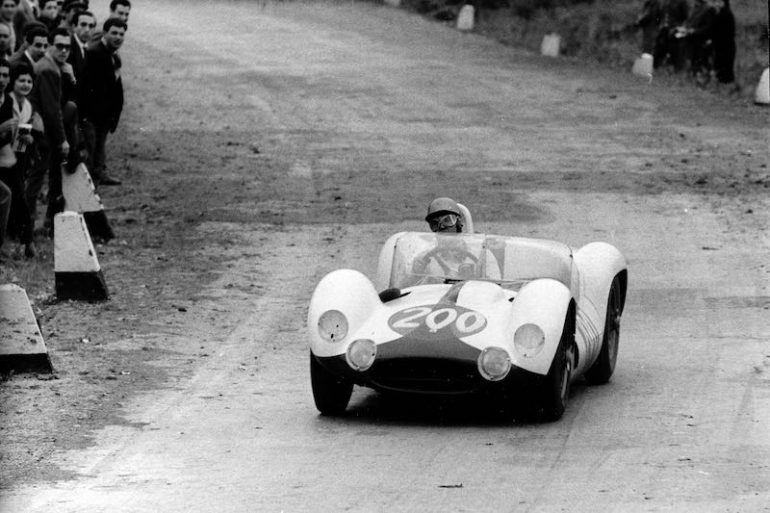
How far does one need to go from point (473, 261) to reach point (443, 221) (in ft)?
1.48

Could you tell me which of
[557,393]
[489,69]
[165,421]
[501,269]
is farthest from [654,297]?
[489,69]

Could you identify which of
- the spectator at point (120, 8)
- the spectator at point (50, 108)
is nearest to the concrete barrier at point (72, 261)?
the spectator at point (50, 108)

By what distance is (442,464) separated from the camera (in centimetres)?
871

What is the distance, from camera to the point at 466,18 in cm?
3862

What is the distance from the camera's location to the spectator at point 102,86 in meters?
18.4

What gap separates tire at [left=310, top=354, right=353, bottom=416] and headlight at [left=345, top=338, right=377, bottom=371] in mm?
176

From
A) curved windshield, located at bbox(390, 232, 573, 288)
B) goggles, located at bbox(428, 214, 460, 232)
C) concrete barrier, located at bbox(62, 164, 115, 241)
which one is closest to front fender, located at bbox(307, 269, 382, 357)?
curved windshield, located at bbox(390, 232, 573, 288)

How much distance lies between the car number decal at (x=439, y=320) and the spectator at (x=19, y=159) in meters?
6.40

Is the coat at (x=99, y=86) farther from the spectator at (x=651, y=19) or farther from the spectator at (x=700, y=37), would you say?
the spectator at (x=651, y=19)

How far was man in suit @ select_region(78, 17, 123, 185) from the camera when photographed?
1838cm

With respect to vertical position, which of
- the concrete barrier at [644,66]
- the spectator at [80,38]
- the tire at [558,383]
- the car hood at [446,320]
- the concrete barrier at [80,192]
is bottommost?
the concrete barrier at [80,192]

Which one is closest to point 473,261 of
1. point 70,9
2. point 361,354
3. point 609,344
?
point 609,344

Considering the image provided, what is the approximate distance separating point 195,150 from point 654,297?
1039cm

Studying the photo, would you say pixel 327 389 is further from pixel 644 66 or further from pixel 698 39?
pixel 644 66
